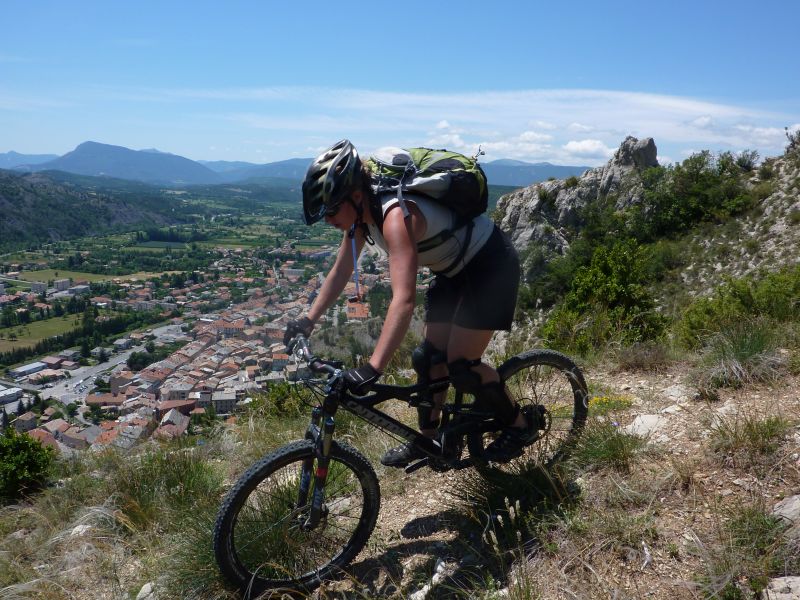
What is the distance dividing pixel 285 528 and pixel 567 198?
28441 millimetres

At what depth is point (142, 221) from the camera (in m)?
91.3

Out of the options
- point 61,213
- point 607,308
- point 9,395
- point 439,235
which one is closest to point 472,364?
point 439,235

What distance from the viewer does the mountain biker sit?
2.43m

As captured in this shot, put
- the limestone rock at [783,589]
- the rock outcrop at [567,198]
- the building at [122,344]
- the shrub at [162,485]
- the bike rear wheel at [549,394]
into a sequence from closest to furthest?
the limestone rock at [783,589]
the bike rear wheel at [549,394]
the shrub at [162,485]
the rock outcrop at [567,198]
the building at [122,344]

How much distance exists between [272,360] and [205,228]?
7668cm

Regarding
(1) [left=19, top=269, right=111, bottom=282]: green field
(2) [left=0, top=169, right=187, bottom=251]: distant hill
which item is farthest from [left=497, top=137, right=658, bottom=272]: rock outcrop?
(2) [left=0, top=169, right=187, bottom=251]: distant hill

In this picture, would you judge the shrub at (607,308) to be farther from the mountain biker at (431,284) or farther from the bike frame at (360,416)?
the bike frame at (360,416)

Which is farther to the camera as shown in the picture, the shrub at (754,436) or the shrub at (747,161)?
the shrub at (747,161)

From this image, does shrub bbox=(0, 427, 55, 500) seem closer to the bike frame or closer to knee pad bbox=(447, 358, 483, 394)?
the bike frame

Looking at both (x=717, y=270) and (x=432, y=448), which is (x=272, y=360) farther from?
(x=717, y=270)

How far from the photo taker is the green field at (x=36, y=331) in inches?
1309

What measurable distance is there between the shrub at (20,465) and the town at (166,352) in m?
0.55

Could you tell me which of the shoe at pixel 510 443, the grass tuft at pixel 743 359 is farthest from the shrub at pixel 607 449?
the grass tuft at pixel 743 359

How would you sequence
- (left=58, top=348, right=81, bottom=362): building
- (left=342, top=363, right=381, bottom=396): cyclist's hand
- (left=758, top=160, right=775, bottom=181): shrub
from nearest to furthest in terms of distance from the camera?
(left=342, top=363, right=381, bottom=396): cyclist's hand, (left=758, top=160, right=775, bottom=181): shrub, (left=58, top=348, right=81, bottom=362): building
